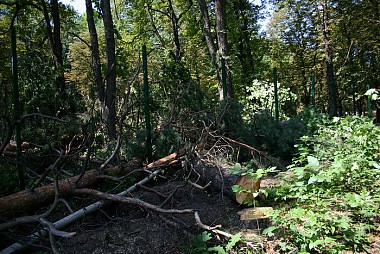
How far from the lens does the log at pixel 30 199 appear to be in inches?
122

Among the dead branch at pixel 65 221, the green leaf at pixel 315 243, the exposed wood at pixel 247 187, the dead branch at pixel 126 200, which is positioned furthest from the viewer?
the exposed wood at pixel 247 187

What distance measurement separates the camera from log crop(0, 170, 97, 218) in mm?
3097

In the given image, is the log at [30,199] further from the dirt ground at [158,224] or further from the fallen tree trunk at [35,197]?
the dirt ground at [158,224]

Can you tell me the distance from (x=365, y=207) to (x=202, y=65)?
14.6 metres

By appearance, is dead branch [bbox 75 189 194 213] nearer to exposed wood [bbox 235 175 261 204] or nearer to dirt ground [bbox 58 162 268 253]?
dirt ground [bbox 58 162 268 253]

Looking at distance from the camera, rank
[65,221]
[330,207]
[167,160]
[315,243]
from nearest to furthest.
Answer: [315,243] → [65,221] → [330,207] → [167,160]

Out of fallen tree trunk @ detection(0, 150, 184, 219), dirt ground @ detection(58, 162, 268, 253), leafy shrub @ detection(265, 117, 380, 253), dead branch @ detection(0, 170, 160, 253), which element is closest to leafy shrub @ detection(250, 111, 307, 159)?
leafy shrub @ detection(265, 117, 380, 253)

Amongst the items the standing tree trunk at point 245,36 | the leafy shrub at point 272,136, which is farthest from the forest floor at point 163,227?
the standing tree trunk at point 245,36

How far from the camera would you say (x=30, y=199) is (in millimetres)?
3283

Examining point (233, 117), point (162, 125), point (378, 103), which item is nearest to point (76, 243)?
point (162, 125)

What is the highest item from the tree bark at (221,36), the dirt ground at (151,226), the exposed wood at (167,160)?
the tree bark at (221,36)

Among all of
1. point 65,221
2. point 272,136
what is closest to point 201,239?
point 65,221

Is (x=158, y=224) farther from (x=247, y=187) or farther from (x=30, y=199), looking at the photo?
(x=30, y=199)

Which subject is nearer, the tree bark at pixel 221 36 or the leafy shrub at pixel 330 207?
the leafy shrub at pixel 330 207
